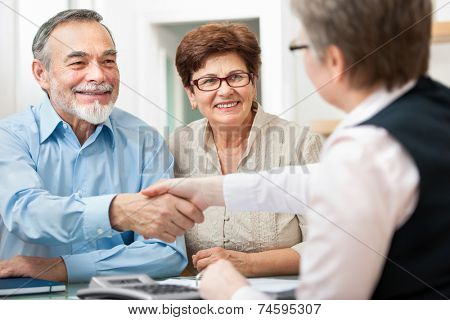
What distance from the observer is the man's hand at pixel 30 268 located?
1.14 meters

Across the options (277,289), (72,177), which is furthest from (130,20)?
(277,289)

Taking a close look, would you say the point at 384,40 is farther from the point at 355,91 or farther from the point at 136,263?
the point at 136,263

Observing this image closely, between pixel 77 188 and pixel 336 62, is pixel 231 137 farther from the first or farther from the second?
pixel 336 62

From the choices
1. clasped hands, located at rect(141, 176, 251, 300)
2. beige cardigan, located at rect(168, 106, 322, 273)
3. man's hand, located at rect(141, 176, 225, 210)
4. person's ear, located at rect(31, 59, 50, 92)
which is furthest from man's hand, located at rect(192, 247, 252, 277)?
person's ear, located at rect(31, 59, 50, 92)

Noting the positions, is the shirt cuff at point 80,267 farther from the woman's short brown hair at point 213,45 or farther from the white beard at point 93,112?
the woman's short brown hair at point 213,45

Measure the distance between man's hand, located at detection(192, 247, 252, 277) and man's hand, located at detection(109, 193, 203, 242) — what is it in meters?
0.09

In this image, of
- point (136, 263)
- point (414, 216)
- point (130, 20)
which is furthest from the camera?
point (130, 20)

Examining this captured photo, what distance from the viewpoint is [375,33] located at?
0.62 m

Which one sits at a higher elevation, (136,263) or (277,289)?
(277,289)

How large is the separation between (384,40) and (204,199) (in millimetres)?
455

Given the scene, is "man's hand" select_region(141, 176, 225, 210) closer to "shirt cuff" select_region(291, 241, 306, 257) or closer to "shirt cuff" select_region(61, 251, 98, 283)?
"shirt cuff" select_region(61, 251, 98, 283)

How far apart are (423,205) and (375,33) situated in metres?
0.18
